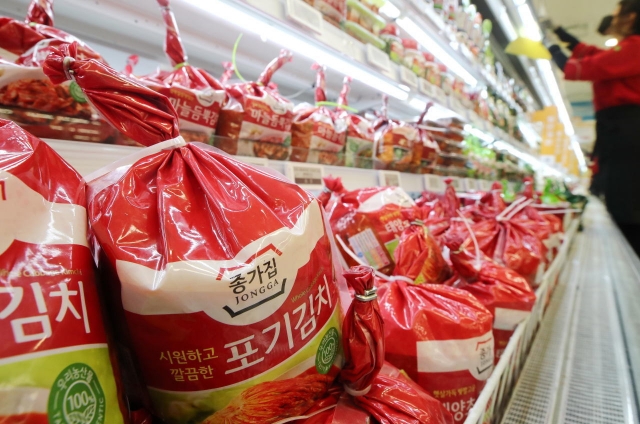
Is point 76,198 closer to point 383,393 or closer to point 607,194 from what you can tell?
point 383,393

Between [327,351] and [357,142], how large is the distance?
996 mm

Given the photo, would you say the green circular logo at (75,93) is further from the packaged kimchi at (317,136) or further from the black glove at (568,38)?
the black glove at (568,38)

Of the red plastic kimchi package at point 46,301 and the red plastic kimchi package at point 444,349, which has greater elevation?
the red plastic kimchi package at point 46,301

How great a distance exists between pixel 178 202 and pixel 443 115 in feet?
7.05

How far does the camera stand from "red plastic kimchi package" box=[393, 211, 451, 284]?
0.85 metres

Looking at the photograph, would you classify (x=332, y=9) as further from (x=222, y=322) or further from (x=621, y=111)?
(x=621, y=111)

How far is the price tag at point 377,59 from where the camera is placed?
4.08 ft

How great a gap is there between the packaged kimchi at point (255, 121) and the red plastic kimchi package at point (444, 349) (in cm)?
56

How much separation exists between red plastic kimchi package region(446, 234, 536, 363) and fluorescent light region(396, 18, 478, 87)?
1.22 m

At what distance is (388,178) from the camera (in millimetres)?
1461

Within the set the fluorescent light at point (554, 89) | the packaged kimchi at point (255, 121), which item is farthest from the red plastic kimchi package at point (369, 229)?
the fluorescent light at point (554, 89)

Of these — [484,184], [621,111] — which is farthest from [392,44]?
[484,184]

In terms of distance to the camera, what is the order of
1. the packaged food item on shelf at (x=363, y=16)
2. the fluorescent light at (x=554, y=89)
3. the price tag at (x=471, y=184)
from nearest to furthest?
1. the packaged food item on shelf at (x=363, y=16)
2. the price tag at (x=471, y=184)
3. the fluorescent light at (x=554, y=89)

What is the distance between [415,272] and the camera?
2.78ft
